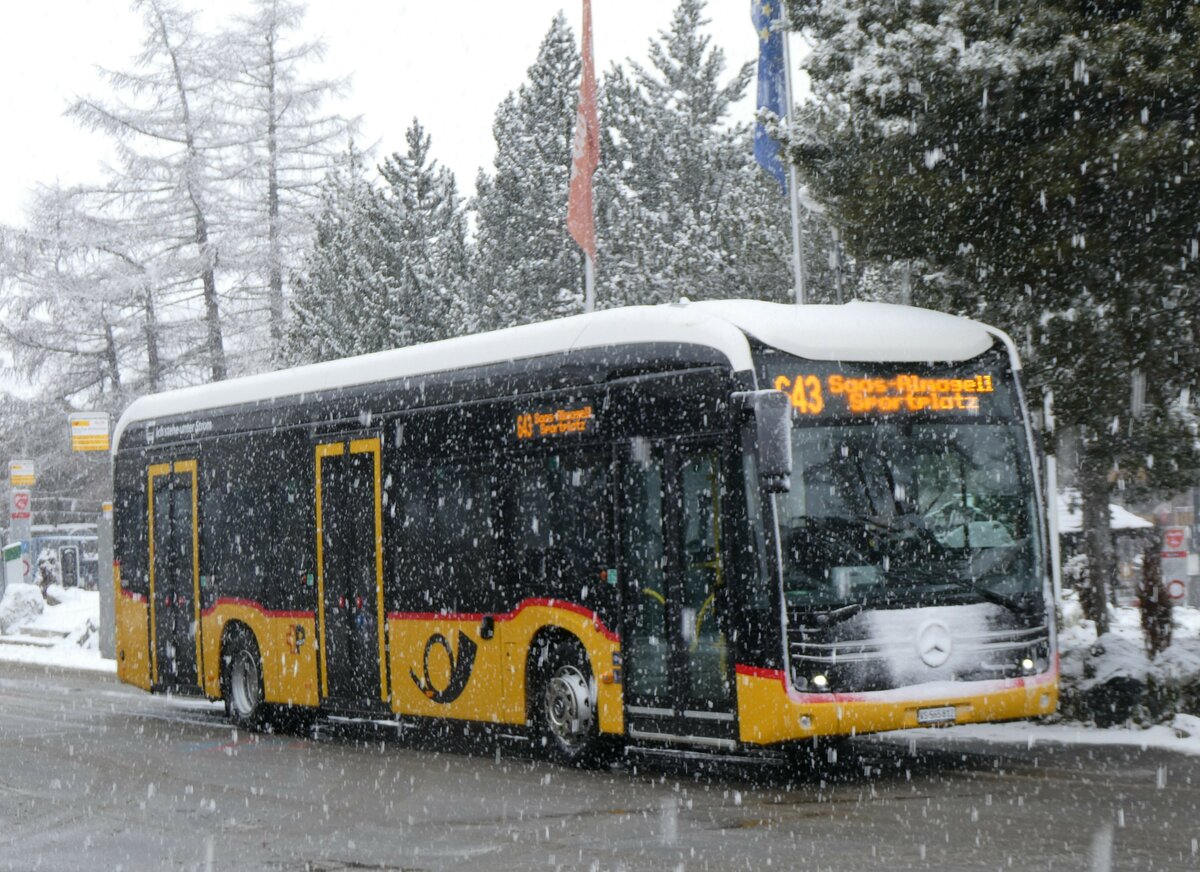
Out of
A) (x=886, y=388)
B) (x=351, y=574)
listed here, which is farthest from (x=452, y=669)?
(x=886, y=388)

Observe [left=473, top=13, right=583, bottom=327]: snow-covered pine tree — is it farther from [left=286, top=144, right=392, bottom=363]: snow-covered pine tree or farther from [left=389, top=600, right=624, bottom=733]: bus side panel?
[left=389, top=600, right=624, bottom=733]: bus side panel

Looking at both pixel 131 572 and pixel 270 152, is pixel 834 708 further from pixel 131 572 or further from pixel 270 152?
pixel 270 152

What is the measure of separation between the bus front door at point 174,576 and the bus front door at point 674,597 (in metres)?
6.89

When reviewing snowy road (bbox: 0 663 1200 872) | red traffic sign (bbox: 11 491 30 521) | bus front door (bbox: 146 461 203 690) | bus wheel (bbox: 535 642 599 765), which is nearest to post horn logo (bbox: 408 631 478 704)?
snowy road (bbox: 0 663 1200 872)

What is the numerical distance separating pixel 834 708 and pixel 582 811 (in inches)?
67.3

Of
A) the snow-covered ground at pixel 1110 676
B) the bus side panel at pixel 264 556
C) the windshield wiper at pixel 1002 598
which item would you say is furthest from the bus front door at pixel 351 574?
the windshield wiper at pixel 1002 598

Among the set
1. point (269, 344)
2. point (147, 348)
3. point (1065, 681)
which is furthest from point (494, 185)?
point (1065, 681)

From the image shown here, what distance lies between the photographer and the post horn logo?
45.1 feet

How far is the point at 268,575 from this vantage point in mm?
16375

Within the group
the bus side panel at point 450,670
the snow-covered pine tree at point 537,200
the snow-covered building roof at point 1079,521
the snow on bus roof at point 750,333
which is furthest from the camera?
the snow-covered pine tree at point 537,200

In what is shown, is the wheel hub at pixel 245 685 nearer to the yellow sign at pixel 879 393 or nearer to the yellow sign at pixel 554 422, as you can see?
the yellow sign at pixel 554 422

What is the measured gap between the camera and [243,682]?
56.0 ft

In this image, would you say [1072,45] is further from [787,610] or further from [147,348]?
[147,348]

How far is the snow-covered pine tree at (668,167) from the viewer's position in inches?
1475
